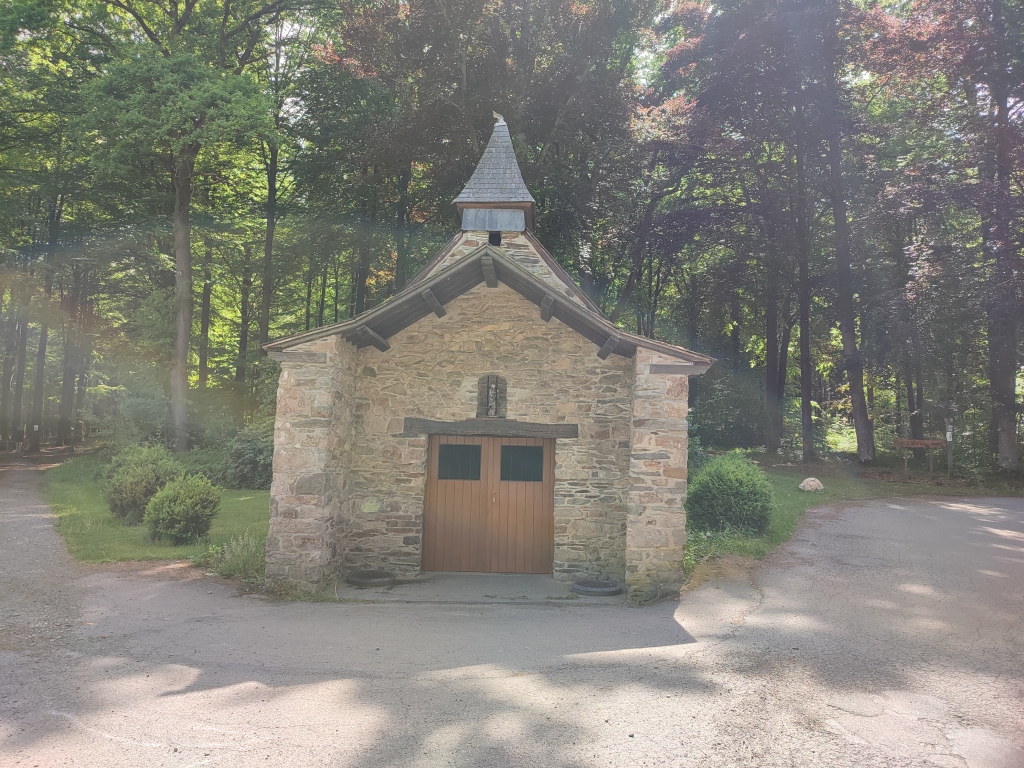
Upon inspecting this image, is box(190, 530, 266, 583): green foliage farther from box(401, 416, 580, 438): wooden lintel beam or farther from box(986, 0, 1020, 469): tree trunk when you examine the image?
box(986, 0, 1020, 469): tree trunk

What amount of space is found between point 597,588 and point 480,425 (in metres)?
2.82

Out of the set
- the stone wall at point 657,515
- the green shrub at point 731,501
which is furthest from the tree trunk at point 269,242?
the stone wall at point 657,515

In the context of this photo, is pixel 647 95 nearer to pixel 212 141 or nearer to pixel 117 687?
pixel 212 141

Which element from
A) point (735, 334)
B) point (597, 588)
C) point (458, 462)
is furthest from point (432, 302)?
point (735, 334)

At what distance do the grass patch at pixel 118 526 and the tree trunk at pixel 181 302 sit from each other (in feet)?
8.86

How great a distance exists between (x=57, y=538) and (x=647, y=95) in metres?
22.5

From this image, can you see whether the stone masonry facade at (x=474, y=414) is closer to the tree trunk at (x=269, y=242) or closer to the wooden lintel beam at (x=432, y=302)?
the wooden lintel beam at (x=432, y=302)

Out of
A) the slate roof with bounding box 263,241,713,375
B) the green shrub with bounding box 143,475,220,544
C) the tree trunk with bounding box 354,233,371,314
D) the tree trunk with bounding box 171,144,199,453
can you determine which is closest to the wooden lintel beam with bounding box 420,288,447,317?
the slate roof with bounding box 263,241,713,375

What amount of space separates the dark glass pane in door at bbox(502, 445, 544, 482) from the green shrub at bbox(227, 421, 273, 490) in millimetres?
10312

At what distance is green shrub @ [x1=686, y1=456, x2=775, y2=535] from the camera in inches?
472

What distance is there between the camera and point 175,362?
66.1ft

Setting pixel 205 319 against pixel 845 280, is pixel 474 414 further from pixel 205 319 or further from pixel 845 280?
pixel 205 319

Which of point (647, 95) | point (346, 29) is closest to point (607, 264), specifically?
point (647, 95)

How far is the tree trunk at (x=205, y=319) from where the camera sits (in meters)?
25.2
